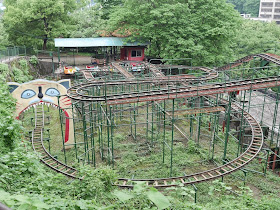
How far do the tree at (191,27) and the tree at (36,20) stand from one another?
27.5 ft

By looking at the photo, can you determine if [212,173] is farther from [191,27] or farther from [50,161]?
[191,27]

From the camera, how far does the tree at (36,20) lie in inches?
1217

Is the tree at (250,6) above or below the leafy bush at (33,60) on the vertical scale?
above

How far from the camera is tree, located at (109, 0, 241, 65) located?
27.1 metres

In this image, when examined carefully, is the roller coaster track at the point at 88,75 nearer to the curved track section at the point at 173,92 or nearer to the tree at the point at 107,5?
the curved track section at the point at 173,92

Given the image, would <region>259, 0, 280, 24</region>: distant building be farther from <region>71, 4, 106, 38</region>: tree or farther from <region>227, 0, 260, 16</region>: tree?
<region>71, 4, 106, 38</region>: tree

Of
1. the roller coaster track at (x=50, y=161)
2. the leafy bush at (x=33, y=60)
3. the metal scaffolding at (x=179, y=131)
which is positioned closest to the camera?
the roller coaster track at (x=50, y=161)

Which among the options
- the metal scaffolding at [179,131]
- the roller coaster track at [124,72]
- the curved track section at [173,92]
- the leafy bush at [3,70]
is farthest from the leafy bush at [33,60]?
the curved track section at [173,92]

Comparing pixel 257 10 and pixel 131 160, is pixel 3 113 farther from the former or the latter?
pixel 257 10

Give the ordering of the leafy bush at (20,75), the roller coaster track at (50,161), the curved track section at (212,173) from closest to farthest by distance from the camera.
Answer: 1. the curved track section at (212,173)
2. the roller coaster track at (50,161)
3. the leafy bush at (20,75)

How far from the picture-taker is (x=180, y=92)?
49.8ft

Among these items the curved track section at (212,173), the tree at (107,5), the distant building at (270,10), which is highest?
the distant building at (270,10)

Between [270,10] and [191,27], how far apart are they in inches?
2251

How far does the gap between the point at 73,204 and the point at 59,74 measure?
2683 centimetres
